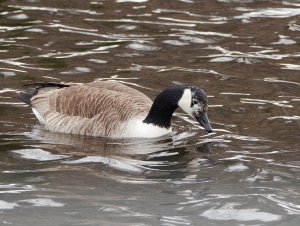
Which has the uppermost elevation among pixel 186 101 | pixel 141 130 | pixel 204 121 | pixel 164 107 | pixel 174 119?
pixel 186 101

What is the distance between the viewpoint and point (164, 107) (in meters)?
12.0

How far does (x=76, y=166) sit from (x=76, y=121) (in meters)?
1.75

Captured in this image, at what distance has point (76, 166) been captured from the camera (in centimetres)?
1071

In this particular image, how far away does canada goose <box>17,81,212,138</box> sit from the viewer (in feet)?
38.9

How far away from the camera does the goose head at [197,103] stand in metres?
11.6

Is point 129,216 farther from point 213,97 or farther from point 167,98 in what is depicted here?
point 213,97

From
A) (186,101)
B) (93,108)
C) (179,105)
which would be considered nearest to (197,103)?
(186,101)

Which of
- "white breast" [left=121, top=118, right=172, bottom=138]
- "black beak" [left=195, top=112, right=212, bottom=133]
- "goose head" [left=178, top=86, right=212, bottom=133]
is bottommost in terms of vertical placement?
"white breast" [left=121, top=118, right=172, bottom=138]

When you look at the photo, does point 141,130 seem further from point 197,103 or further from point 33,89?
point 33,89

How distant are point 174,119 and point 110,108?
119 cm

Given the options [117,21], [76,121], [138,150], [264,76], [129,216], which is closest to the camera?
[129,216]

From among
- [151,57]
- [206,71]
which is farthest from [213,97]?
[151,57]

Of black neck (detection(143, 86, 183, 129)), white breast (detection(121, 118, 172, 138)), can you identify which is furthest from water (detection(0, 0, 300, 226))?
black neck (detection(143, 86, 183, 129))

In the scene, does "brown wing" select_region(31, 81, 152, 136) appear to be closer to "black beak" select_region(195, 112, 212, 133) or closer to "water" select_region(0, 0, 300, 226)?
"water" select_region(0, 0, 300, 226)
